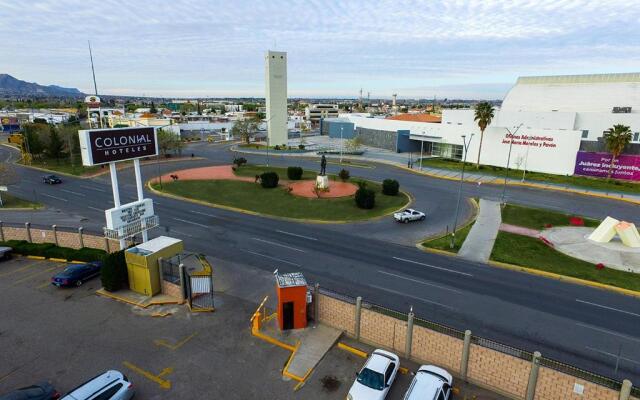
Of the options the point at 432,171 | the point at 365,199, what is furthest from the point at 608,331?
the point at 432,171

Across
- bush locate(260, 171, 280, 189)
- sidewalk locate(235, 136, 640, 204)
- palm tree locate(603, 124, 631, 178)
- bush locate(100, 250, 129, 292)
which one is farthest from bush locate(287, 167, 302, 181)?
palm tree locate(603, 124, 631, 178)

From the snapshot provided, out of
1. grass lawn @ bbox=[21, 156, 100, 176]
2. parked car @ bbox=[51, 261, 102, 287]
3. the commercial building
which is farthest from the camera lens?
grass lawn @ bbox=[21, 156, 100, 176]

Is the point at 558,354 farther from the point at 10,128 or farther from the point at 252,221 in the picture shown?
the point at 10,128

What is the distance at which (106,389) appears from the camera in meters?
14.6

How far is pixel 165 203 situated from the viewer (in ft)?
154

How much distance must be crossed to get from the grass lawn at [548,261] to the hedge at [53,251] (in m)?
32.1

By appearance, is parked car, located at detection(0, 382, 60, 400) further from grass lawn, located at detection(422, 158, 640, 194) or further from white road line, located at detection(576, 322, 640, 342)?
grass lawn, located at detection(422, 158, 640, 194)

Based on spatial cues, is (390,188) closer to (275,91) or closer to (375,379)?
(375,379)

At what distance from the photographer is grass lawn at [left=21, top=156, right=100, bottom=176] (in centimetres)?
6706

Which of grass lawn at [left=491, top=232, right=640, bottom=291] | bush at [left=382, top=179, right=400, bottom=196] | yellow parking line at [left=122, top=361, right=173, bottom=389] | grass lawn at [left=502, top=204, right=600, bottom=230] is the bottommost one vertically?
yellow parking line at [left=122, top=361, right=173, bottom=389]

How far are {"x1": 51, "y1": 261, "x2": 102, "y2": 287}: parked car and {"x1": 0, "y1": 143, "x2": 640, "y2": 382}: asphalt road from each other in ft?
24.5

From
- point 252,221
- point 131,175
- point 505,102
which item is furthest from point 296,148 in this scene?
point 252,221

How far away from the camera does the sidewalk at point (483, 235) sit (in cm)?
3133

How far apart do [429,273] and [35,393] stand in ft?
77.4
